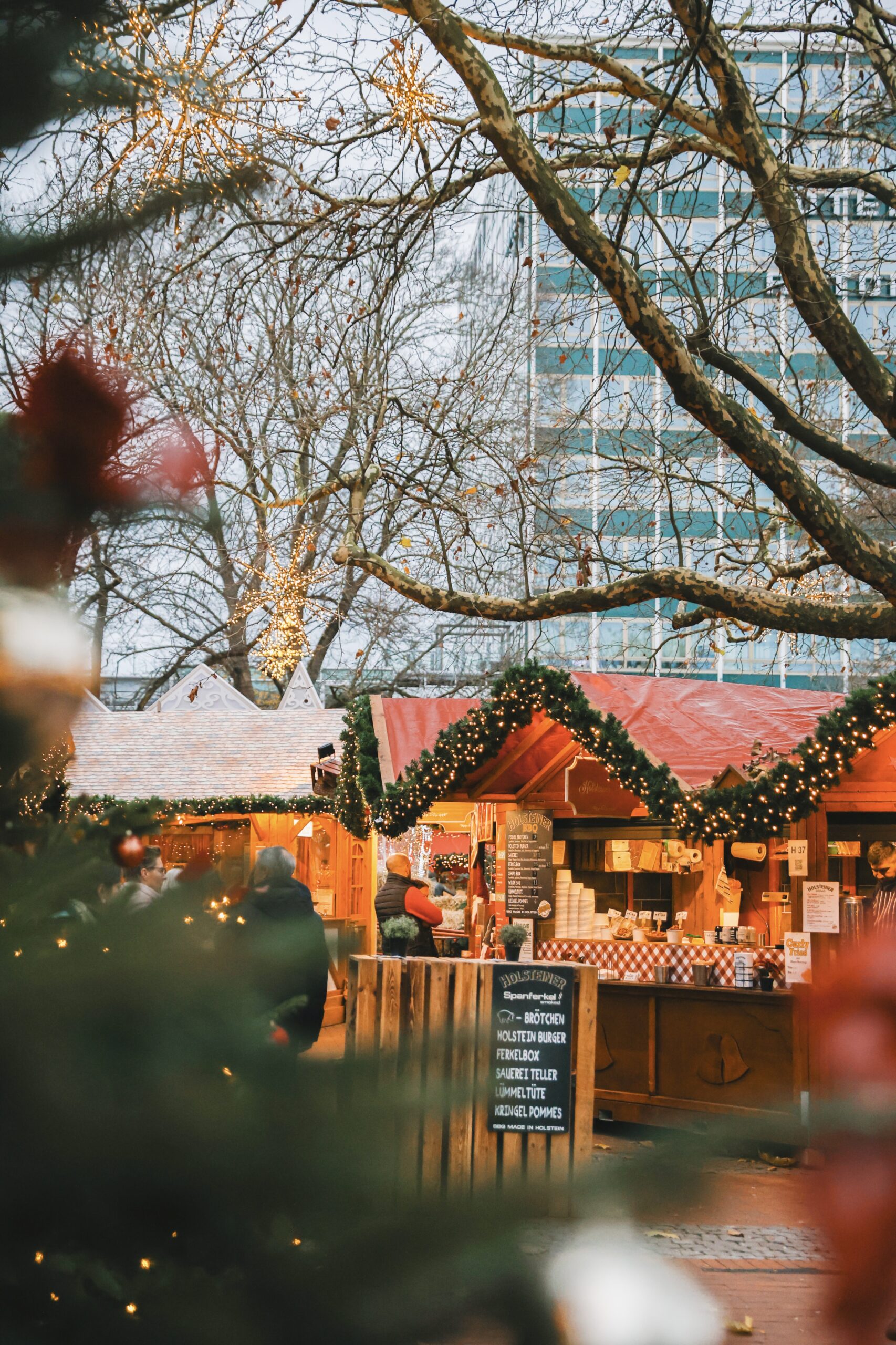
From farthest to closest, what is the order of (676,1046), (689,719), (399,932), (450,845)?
(450,845)
(689,719)
(676,1046)
(399,932)

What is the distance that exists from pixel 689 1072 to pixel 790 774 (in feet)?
9.18

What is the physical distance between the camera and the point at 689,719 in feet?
36.2

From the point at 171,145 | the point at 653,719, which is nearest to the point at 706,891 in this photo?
the point at 653,719

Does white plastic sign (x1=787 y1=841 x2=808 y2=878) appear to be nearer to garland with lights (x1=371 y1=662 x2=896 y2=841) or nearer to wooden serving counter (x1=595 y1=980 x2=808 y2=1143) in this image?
garland with lights (x1=371 y1=662 x2=896 y2=841)

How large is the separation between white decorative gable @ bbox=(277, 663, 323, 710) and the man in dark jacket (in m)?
20.9

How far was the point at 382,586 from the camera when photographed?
2406 cm

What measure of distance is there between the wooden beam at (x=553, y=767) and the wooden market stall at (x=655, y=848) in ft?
0.07

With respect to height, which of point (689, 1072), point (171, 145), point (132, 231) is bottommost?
point (689, 1072)

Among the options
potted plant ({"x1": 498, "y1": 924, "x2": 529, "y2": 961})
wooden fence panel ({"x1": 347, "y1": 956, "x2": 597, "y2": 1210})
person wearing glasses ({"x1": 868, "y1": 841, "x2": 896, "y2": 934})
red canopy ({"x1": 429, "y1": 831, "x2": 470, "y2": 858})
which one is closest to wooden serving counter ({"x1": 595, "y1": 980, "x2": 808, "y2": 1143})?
potted plant ({"x1": 498, "y1": 924, "x2": 529, "y2": 961})

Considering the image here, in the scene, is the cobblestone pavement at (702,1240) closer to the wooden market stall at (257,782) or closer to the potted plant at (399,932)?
the potted plant at (399,932)

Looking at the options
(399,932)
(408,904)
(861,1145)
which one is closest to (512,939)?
(399,932)

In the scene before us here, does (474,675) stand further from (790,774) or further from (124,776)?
(790,774)

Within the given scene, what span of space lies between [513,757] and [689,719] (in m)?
1.73

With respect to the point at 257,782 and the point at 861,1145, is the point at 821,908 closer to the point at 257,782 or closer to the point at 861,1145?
the point at 861,1145
